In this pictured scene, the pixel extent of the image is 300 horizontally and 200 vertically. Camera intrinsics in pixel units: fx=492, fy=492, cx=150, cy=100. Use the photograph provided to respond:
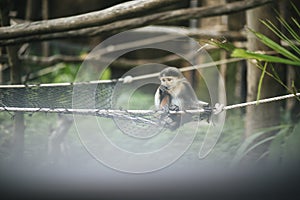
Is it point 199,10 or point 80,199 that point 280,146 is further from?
point 80,199

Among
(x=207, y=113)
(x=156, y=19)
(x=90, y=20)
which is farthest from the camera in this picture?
(x=156, y=19)

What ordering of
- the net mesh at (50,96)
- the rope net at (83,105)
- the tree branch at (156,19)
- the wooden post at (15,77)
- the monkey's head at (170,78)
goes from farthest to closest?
1. the wooden post at (15,77)
2. the tree branch at (156,19)
3. the monkey's head at (170,78)
4. the net mesh at (50,96)
5. the rope net at (83,105)

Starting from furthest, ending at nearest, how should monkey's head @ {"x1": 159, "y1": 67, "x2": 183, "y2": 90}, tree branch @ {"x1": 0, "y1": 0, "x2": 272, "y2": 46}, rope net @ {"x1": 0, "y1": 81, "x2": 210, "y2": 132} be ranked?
tree branch @ {"x1": 0, "y1": 0, "x2": 272, "y2": 46} → monkey's head @ {"x1": 159, "y1": 67, "x2": 183, "y2": 90} → rope net @ {"x1": 0, "y1": 81, "x2": 210, "y2": 132}

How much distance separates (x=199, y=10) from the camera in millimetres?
1945

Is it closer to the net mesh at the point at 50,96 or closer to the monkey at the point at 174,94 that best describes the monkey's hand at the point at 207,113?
the monkey at the point at 174,94

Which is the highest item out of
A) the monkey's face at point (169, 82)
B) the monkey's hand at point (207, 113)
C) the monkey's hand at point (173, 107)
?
the monkey's face at point (169, 82)

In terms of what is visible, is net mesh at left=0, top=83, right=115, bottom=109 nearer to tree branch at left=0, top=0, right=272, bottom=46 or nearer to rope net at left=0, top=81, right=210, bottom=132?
rope net at left=0, top=81, right=210, bottom=132

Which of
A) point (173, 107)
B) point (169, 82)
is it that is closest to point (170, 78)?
point (169, 82)

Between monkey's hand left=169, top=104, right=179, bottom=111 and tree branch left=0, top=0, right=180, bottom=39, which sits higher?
tree branch left=0, top=0, right=180, bottom=39

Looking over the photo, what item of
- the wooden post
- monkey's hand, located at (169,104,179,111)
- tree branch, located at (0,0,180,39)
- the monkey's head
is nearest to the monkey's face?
the monkey's head

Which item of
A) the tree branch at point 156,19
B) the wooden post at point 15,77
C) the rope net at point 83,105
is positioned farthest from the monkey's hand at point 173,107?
the wooden post at point 15,77

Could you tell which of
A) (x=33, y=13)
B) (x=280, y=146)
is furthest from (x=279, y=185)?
(x=33, y=13)

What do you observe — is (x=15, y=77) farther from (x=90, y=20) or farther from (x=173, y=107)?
(x=173, y=107)

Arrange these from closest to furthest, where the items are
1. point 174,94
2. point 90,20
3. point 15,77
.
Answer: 1. point 90,20
2. point 174,94
3. point 15,77
